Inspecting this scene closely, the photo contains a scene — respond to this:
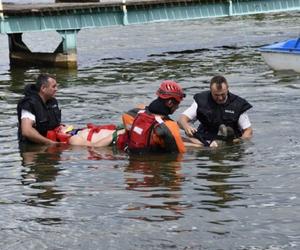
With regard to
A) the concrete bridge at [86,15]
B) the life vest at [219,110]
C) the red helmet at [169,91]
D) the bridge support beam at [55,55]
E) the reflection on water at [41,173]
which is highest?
the concrete bridge at [86,15]

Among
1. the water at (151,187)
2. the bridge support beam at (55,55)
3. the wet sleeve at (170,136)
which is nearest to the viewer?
the water at (151,187)

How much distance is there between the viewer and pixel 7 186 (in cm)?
1128

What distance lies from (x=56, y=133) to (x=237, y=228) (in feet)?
19.0

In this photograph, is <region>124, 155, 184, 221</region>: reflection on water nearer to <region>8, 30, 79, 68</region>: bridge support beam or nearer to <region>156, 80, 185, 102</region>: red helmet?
<region>156, 80, 185, 102</region>: red helmet

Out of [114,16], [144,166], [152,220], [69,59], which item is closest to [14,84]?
[69,59]

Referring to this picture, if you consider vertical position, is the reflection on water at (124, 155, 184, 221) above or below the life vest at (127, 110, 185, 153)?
below

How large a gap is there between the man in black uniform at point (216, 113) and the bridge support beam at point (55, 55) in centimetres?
1612

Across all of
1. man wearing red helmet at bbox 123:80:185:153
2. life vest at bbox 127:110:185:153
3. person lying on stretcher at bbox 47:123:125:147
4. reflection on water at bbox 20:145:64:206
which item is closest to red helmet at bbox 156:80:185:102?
man wearing red helmet at bbox 123:80:185:153

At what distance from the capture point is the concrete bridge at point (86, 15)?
29.0m

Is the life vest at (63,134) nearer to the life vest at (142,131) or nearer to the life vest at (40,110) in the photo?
the life vest at (40,110)

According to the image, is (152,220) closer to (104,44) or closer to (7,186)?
(7,186)

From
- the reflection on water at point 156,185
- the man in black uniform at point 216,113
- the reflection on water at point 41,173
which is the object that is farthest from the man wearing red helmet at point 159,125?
the reflection on water at point 41,173

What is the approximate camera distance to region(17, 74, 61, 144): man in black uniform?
13531 mm

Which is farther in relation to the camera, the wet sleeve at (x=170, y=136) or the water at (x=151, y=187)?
the wet sleeve at (x=170, y=136)
